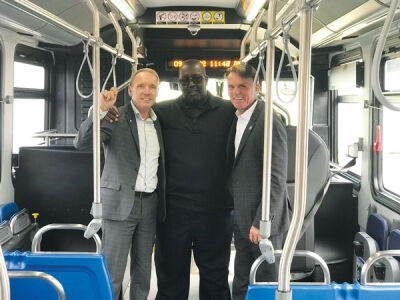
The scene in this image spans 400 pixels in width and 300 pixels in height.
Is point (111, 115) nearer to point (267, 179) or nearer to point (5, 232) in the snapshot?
point (267, 179)

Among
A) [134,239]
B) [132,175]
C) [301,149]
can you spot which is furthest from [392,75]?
[301,149]

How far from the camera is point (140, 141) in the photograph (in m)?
2.74

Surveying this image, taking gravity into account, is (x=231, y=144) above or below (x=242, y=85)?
below

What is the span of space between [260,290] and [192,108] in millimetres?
1469

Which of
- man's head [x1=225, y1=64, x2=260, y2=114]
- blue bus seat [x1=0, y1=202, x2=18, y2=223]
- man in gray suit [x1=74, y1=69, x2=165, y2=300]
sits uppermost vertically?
man's head [x1=225, y1=64, x2=260, y2=114]

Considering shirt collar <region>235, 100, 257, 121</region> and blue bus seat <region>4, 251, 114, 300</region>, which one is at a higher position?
shirt collar <region>235, 100, 257, 121</region>

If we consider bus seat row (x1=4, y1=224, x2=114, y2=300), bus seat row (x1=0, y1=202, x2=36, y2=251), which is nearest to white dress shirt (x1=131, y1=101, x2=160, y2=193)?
bus seat row (x1=4, y1=224, x2=114, y2=300)

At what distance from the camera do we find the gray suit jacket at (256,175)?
8.39 ft

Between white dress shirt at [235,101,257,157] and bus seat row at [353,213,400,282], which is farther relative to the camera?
bus seat row at [353,213,400,282]

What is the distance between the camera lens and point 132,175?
2.67 meters

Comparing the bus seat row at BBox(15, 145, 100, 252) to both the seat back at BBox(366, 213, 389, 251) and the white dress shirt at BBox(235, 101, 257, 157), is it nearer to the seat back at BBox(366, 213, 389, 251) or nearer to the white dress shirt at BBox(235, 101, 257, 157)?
the white dress shirt at BBox(235, 101, 257, 157)

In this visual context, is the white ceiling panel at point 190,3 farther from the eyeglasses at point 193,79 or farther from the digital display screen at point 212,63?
the eyeglasses at point 193,79

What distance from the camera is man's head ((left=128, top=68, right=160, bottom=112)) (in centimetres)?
271

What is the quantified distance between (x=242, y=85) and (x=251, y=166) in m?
0.48
